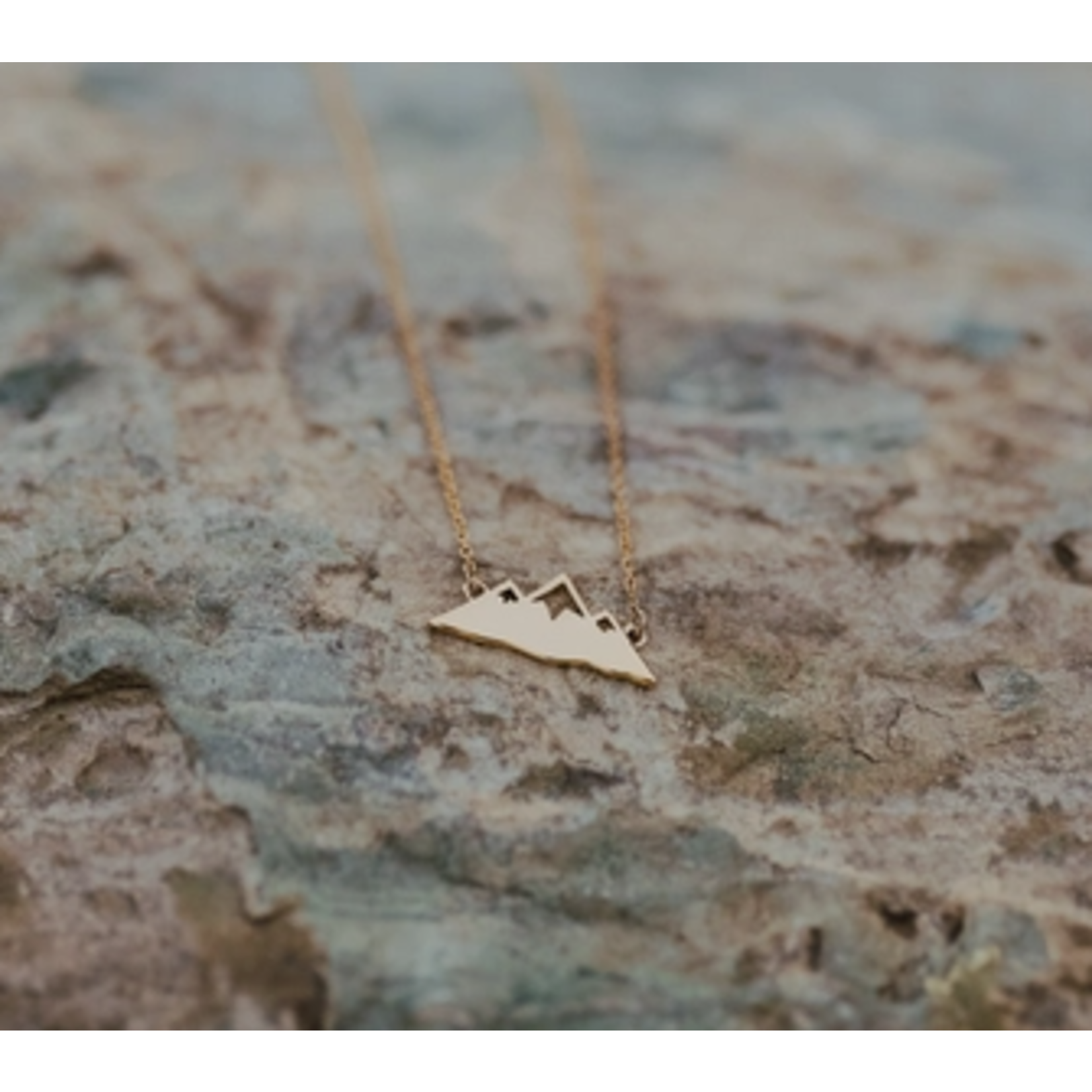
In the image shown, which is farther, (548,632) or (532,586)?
(532,586)

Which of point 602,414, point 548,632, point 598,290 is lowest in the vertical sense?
point 548,632

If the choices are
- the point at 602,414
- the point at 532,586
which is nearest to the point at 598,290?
the point at 602,414

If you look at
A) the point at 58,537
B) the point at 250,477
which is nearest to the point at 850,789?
the point at 250,477

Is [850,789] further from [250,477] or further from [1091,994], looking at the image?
[250,477]

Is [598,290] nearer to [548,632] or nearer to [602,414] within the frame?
[602,414]

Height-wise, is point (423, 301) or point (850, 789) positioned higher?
point (423, 301)

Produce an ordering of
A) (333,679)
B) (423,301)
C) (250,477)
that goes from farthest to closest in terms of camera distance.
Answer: (423,301)
(250,477)
(333,679)
